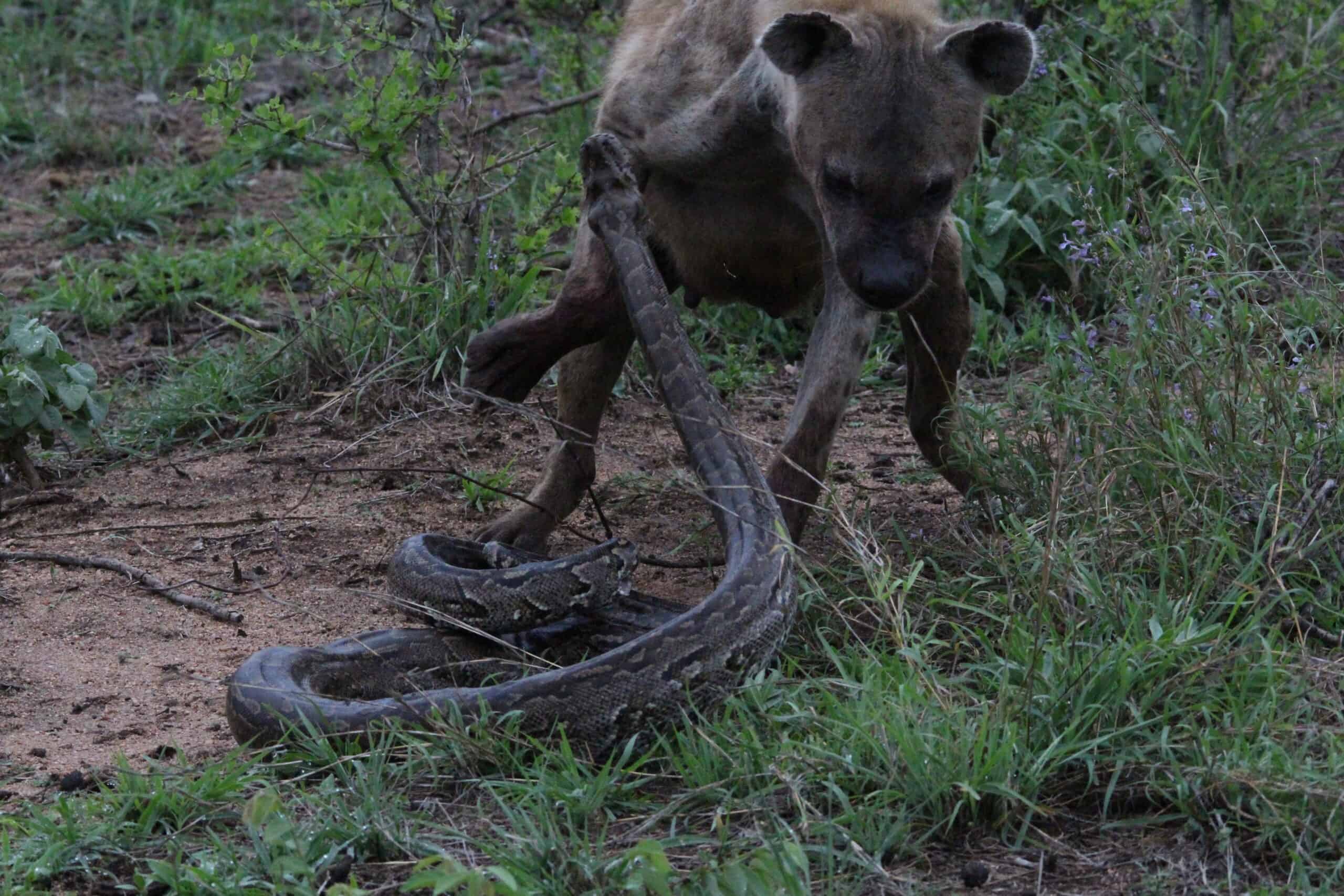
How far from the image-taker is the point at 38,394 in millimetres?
5078

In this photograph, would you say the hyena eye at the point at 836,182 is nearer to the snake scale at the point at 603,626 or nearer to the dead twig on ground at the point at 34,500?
the snake scale at the point at 603,626

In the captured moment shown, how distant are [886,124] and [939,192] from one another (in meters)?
0.23

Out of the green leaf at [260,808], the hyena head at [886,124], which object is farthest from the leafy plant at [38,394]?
the green leaf at [260,808]

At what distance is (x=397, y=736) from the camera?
131 inches

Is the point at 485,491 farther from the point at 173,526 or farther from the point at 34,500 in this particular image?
the point at 34,500

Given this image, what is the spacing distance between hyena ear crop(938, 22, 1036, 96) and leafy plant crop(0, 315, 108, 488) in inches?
117

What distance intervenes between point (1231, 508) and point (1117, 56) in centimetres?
371

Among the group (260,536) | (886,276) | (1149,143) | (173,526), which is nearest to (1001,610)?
(886,276)

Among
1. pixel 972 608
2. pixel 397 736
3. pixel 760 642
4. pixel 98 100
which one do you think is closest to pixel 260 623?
pixel 397 736

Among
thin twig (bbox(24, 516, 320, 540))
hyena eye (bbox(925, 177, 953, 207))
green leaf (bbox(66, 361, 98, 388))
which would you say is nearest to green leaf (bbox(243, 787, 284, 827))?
hyena eye (bbox(925, 177, 953, 207))

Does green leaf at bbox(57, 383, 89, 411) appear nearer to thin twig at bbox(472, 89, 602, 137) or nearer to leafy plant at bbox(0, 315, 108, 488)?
leafy plant at bbox(0, 315, 108, 488)

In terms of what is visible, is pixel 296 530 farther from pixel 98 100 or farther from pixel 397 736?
pixel 98 100

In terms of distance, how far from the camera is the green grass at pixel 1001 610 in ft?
9.48

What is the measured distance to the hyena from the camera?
4137mm
